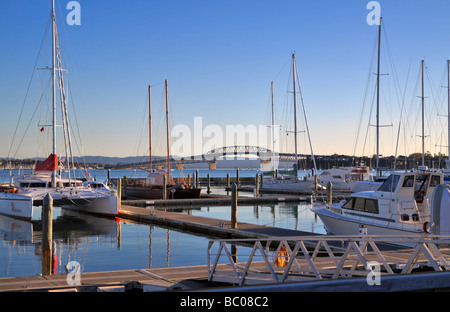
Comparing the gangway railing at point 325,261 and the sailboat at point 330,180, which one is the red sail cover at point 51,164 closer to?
the gangway railing at point 325,261

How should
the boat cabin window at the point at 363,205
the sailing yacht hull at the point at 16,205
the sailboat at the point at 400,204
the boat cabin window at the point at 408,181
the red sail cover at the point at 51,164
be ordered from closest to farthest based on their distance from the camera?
the sailboat at the point at 400,204 → the boat cabin window at the point at 408,181 → the boat cabin window at the point at 363,205 → the sailing yacht hull at the point at 16,205 → the red sail cover at the point at 51,164

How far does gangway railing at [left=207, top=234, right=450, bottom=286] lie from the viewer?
29.4 ft

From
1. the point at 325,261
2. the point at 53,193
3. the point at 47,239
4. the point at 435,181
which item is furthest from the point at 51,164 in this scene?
the point at 435,181

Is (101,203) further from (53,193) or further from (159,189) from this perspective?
(159,189)

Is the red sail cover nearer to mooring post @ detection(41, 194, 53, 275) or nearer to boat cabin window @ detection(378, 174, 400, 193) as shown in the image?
mooring post @ detection(41, 194, 53, 275)

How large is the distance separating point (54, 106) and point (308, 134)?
29.0m

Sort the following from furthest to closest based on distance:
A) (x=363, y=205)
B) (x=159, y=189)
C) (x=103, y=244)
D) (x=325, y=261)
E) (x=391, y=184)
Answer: (x=159, y=189) < (x=103, y=244) < (x=363, y=205) < (x=391, y=184) < (x=325, y=261)

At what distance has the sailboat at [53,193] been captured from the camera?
32344 mm

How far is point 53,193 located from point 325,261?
21121mm

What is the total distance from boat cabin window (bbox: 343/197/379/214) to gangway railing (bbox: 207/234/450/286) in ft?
7.63

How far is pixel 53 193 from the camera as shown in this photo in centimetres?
3238

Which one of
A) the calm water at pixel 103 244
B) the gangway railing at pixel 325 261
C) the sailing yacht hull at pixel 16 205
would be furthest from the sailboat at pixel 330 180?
the gangway railing at pixel 325 261

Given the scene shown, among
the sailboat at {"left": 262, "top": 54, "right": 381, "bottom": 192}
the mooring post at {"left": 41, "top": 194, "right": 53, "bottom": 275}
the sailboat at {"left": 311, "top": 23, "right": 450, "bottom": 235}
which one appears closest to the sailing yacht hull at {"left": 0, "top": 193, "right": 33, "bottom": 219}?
the mooring post at {"left": 41, "top": 194, "right": 53, "bottom": 275}

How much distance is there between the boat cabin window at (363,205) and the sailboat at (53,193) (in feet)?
50.6
